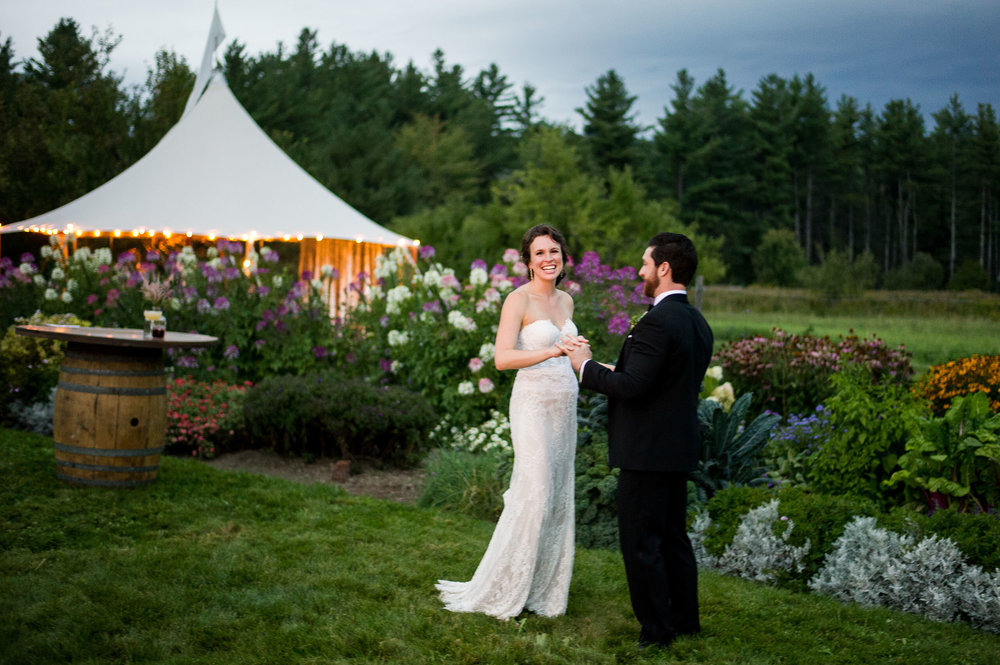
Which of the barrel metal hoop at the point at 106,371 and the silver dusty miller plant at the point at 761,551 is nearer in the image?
the silver dusty miller plant at the point at 761,551

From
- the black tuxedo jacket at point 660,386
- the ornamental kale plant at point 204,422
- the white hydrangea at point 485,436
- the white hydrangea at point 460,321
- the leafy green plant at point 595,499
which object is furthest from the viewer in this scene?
the white hydrangea at point 460,321

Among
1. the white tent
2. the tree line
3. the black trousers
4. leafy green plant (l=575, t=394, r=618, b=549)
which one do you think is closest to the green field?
the tree line

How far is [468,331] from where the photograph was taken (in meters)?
8.30

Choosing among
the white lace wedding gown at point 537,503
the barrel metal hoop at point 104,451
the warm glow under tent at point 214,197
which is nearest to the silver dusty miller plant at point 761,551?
the white lace wedding gown at point 537,503

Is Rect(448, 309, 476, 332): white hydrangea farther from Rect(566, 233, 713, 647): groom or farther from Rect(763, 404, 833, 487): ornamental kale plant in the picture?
Rect(566, 233, 713, 647): groom

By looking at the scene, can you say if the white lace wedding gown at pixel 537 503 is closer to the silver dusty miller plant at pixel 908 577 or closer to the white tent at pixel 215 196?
the silver dusty miller plant at pixel 908 577

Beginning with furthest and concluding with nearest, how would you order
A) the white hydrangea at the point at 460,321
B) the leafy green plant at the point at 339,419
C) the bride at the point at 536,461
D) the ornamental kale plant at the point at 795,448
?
the white hydrangea at the point at 460,321
the leafy green plant at the point at 339,419
the ornamental kale plant at the point at 795,448
the bride at the point at 536,461

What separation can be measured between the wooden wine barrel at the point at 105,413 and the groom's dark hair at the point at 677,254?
12.9ft

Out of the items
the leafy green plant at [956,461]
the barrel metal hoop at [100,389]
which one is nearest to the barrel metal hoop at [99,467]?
the barrel metal hoop at [100,389]

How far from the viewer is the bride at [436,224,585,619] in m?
3.81

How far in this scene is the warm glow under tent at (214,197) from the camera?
13.2 metres

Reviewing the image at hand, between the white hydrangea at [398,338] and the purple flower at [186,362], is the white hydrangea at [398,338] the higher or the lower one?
the higher one

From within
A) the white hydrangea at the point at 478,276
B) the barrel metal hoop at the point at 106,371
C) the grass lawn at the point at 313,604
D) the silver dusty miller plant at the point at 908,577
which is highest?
the white hydrangea at the point at 478,276

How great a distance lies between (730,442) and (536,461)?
2.26 metres
